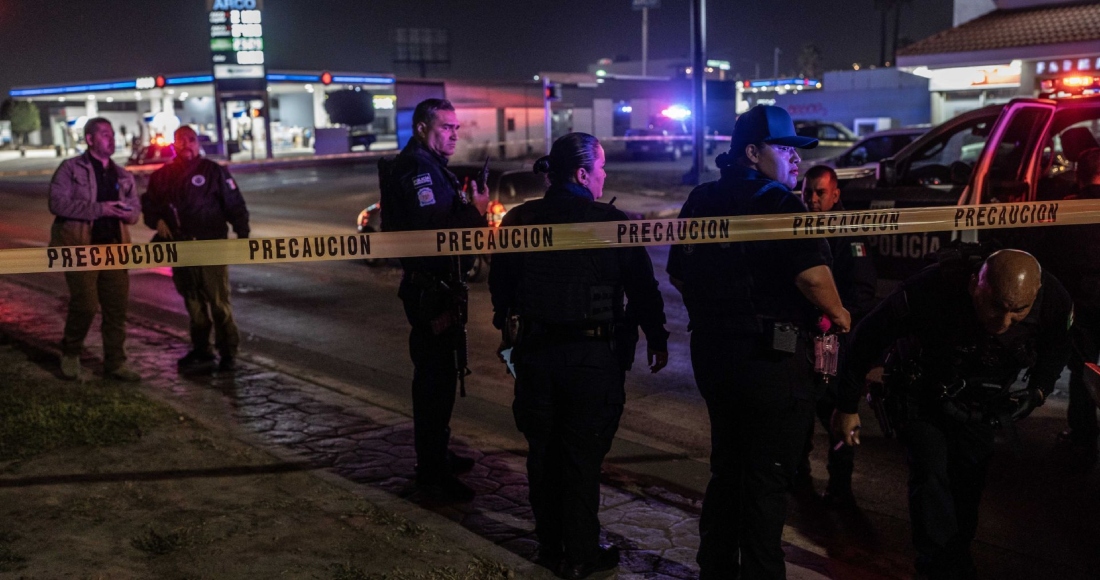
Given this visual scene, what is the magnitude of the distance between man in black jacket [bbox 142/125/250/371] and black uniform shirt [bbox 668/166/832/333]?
4.30m

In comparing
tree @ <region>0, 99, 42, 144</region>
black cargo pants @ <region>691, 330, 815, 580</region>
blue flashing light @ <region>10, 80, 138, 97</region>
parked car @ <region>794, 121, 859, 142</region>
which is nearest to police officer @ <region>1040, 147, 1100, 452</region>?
black cargo pants @ <region>691, 330, 815, 580</region>

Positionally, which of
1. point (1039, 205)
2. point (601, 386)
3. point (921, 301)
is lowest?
point (601, 386)

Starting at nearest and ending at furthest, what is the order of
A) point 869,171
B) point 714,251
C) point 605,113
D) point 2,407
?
point 714,251 → point 2,407 → point 869,171 → point 605,113

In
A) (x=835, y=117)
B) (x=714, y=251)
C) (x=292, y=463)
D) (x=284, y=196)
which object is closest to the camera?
(x=714, y=251)

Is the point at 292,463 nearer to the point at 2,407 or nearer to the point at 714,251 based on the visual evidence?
the point at 2,407

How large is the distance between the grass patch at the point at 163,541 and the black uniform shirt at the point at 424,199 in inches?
60.7

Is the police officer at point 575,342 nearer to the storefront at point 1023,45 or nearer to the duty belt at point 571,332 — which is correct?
the duty belt at point 571,332

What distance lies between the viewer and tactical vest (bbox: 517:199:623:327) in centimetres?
372

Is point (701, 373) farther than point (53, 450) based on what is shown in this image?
No

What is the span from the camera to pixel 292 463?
5.20 metres

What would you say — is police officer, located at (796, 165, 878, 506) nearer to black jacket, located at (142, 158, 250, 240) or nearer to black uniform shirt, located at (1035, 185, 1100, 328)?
black uniform shirt, located at (1035, 185, 1100, 328)

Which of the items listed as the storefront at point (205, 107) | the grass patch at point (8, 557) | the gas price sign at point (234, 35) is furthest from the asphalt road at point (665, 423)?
the gas price sign at point (234, 35)

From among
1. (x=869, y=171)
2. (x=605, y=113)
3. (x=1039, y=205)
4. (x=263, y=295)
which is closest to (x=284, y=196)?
(x=263, y=295)

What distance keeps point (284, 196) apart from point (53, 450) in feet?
69.9
